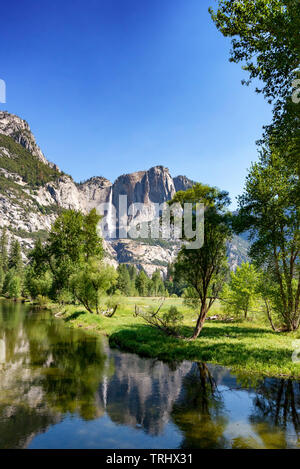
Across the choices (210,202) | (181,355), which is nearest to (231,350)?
(181,355)

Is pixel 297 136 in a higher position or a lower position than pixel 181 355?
higher

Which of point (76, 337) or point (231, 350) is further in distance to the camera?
point (76, 337)

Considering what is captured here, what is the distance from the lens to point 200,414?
419 inches

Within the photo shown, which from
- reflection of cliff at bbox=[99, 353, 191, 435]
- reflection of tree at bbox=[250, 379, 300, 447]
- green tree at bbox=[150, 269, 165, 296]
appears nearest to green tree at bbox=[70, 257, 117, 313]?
reflection of cliff at bbox=[99, 353, 191, 435]

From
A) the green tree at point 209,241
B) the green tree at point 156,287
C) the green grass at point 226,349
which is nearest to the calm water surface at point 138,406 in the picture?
the green grass at point 226,349

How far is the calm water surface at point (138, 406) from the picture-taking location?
29.1 ft

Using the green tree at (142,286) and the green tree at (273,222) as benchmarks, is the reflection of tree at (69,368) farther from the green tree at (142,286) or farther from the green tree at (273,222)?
the green tree at (142,286)

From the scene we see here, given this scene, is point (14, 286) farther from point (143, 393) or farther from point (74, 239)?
point (143, 393)

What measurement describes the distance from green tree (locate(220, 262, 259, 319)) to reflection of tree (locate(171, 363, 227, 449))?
96.7 ft

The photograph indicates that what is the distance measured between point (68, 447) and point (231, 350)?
1348 cm

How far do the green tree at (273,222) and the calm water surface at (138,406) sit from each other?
12427 millimetres

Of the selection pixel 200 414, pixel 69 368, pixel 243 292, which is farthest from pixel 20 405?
pixel 243 292

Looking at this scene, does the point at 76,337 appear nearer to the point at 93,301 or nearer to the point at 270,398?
the point at 93,301
